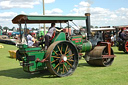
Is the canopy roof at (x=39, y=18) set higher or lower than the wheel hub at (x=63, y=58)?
higher

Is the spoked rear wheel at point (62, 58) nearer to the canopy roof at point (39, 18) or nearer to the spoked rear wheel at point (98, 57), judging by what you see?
the canopy roof at point (39, 18)

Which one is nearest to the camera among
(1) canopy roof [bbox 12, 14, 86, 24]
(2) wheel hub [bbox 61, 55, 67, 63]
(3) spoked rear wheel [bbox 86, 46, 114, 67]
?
(1) canopy roof [bbox 12, 14, 86, 24]

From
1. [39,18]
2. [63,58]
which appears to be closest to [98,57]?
[63,58]

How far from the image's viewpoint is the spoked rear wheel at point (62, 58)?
5394mm

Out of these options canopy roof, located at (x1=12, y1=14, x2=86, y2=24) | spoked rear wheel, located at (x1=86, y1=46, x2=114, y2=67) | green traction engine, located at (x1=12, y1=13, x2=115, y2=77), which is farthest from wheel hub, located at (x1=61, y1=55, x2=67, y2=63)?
spoked rear wheel, located at (x1=86, y1=46, x2=114, y2=67)

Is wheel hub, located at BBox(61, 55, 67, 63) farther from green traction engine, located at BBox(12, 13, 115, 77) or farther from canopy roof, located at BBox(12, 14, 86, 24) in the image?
canopy roof, located at BBox(12, 14, 86, 24)

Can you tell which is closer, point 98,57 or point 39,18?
point 39,18

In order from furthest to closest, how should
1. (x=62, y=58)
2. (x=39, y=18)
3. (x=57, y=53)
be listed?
1. (x=57, y=53)
2. (x=62, y=58)
3. (x=39, y=18)

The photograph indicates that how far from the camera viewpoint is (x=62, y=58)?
572cm

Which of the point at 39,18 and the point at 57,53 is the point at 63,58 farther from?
the point at 39,18

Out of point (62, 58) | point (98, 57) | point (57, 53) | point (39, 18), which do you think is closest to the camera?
point (39, 18)

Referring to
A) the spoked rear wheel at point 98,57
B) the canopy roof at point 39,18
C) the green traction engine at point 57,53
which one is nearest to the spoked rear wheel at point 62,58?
the green traction engine at point 57,53

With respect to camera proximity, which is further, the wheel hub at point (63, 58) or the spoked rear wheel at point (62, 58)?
the wheel hub at point (63, 58)

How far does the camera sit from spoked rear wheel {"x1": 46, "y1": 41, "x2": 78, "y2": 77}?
539 cm
